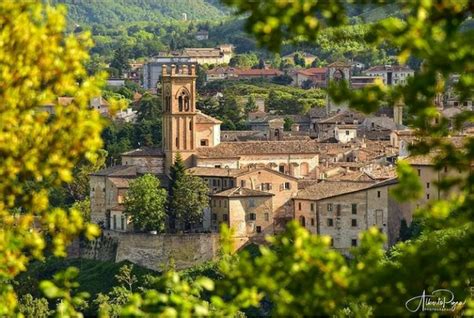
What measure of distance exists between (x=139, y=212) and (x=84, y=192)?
42.5 feet

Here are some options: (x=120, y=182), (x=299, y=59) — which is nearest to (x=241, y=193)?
(x=120, y=182)

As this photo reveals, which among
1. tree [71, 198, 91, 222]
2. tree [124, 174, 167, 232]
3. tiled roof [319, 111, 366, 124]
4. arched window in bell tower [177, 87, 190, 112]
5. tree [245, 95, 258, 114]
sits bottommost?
tree [71, 198, 91, 222]

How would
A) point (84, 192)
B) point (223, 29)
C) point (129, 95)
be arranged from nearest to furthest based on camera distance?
1. point (84, 192)
2. point (129, 95)
3. point (223, 29)

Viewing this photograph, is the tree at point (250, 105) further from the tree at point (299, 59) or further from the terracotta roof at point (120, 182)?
the tree at point (299, 59)

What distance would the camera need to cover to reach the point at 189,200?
5194 centimetres

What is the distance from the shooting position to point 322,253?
30.4 ft

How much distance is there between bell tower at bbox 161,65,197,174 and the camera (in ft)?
185

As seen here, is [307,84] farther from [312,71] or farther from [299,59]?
[299,59]

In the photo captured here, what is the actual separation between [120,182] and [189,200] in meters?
4.24

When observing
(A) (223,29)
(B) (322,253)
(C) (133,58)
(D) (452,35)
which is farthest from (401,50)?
(A) (223,29)

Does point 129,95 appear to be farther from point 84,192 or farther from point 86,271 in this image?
point 86,271

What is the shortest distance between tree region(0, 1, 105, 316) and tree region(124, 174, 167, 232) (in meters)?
40.8

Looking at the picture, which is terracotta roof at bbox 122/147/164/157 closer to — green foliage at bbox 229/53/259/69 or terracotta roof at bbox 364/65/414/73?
terracotta roof at bbox 364/65/414/73

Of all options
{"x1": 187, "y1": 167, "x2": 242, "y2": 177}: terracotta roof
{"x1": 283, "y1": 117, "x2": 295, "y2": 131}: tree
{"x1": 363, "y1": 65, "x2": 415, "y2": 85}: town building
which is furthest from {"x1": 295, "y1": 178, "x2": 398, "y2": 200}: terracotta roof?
{"x1": 363, "y1": 65, "x2": 415, "y2": 85}: town building
